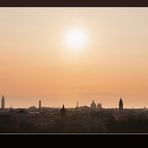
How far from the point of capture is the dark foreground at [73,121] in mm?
2332

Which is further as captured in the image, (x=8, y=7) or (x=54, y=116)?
(x=54, y=116)

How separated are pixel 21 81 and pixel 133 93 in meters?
1.65

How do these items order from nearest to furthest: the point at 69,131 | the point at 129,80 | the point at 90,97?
the point at 69,131 < the point at 90,97 < the point at 129,80

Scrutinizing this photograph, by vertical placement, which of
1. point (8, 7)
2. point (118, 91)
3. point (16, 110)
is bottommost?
point (16, 110)

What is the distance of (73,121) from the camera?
3092mm

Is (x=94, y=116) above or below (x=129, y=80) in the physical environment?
below

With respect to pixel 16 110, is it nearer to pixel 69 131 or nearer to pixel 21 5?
pixel 69 131

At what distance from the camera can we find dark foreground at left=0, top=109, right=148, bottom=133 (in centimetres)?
233

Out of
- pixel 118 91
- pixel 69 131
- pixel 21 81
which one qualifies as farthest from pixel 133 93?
pixel 69 131

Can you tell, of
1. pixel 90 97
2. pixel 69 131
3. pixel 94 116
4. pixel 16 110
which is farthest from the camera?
pixel 90 97

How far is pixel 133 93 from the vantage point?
4.30m
